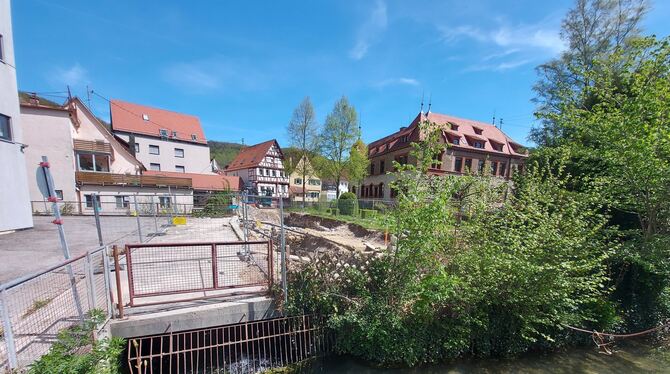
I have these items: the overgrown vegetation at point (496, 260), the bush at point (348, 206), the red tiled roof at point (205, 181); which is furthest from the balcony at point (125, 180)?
the overgrown vegetation at point (496, 260)

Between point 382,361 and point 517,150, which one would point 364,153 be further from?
point 382,361

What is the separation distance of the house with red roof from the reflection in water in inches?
1344

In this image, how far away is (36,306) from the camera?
3947mm

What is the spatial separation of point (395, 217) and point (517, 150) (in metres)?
33.4

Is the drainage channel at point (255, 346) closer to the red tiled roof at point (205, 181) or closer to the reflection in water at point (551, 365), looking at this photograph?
the reflection in water at point (551, 365)

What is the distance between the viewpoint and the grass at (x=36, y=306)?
379 centimetres

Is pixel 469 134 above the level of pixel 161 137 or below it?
above

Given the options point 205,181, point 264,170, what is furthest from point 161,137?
point 264,170

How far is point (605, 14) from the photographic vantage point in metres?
13.7

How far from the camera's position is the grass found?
3.79 metres

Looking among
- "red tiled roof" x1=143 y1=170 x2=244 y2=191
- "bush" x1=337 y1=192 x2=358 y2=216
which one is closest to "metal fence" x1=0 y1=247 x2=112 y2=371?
"bush" x1=337 y1=192 x2=358 y2=216

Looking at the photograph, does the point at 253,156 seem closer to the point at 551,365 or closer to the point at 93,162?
the point at 93,162

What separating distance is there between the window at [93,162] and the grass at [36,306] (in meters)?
21.6

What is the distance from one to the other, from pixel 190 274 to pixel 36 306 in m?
2.40
